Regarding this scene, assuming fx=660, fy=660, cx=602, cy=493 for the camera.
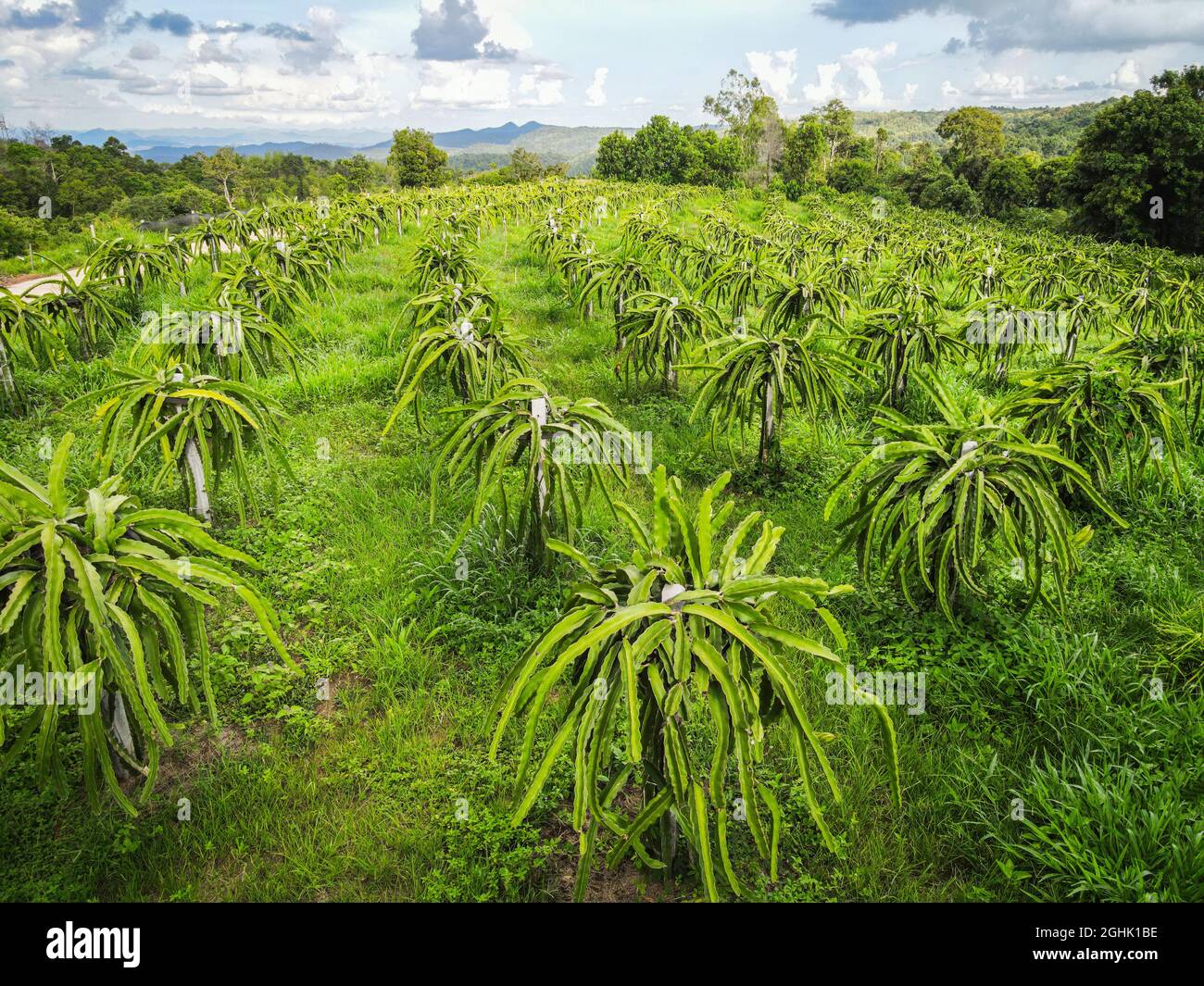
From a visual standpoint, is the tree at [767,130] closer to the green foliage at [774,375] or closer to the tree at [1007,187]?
the tree at [1007,187]

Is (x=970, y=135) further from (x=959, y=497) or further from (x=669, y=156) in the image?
(x=959, y=497)

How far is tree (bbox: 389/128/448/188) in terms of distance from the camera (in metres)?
42.9

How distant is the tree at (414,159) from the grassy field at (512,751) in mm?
43438

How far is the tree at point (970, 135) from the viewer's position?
42.2 metres

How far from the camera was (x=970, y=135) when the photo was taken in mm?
A: 48438

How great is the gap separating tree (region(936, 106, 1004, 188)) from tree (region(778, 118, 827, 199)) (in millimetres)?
8411

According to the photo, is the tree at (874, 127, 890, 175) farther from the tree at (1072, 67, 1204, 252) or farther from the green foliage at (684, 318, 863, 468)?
the green foliage at (684, 318, 863, 468)

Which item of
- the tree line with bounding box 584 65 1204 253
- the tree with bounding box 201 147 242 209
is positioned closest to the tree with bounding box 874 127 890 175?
the tree line with bounding box 584 65 1204 253

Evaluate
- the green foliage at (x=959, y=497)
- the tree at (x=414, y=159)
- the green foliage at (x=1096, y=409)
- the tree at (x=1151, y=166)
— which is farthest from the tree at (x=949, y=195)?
the green foliage at (x=959, y=497)

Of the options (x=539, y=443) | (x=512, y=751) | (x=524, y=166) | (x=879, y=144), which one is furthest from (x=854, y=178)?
(x=512, y=751)

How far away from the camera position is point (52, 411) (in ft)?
21.2

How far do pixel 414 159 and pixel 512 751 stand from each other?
4766cm

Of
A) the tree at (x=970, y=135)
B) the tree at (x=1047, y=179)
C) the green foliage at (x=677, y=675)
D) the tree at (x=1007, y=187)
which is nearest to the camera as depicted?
the green foliage at (x=677, y=675)
